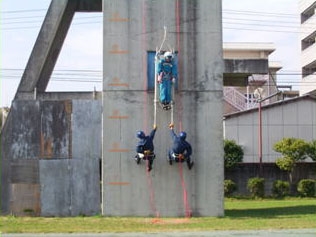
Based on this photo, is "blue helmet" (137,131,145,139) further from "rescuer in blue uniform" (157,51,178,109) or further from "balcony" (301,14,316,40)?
"balcony" (301,14,316,40)

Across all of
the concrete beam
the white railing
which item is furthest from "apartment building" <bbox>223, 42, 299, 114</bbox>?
the concrete beam

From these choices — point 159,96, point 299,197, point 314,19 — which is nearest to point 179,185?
point 159,96

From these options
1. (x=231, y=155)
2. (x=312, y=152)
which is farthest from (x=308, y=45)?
(x=231, y=155)

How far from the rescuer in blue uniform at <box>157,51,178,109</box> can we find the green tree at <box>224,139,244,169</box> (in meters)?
16.9

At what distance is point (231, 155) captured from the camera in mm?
36906

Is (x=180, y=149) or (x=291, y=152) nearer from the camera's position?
(x=180, y=149)

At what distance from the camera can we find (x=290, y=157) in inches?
1449

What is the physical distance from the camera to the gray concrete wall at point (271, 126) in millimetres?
42469

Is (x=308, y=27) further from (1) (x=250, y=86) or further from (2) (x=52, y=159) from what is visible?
(2) (x=52, y=159)

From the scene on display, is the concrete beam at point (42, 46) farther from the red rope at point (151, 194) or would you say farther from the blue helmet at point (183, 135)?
the blue helmet at point (183, 135)

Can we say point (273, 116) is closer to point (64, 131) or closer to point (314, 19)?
point (64, 131)

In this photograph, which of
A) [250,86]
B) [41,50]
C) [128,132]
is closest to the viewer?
[128,132]

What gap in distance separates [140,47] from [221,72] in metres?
2.74

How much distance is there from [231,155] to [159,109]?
56.4 feet
